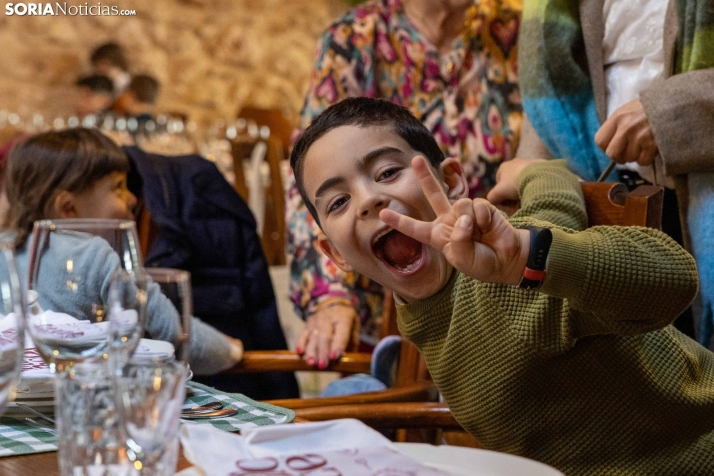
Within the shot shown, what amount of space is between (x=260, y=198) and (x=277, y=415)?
307 cm

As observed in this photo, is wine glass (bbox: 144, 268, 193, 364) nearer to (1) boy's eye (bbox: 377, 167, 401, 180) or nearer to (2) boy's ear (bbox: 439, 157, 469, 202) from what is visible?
(1) boy's eye (bbox: 377, 167, 401, 180)

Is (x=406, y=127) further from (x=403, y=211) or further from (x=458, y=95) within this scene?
(x=458, y=95)

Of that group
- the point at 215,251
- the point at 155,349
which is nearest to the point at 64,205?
the point at 215,251

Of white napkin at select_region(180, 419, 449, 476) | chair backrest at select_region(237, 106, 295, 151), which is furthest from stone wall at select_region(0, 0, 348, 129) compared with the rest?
white napkin at select_region(180, 419, 449, 476)

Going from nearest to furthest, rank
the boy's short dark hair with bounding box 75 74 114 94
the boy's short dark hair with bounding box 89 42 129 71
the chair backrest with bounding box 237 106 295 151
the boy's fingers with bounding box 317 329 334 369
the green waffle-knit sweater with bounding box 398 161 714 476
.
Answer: the green waffle-knit sweater with bounding box 398 161 714 476 < the boy's fingers with bounding box 317 329 334 369 < the chair backrest with bounding box 237 106 295 151 < the boy's short dark hair with bounding box 75 74 114 94 < the boy's short dark hair with bounding box 89 42 129 71

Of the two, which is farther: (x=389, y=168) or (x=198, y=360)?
(x=198, y=360)

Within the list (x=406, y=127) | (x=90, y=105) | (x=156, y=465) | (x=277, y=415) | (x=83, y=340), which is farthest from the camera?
(x=90, y=105)

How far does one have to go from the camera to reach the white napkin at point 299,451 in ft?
2.24

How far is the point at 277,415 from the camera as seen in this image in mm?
987

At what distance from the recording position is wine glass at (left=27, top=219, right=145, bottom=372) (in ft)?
2.64

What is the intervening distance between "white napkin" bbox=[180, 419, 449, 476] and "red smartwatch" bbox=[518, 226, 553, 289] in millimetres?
291

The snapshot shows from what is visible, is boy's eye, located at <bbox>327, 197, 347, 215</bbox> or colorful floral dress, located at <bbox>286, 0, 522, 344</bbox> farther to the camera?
colorful floral dress, located at <bbox>286, 0, 522, 344</bbox>

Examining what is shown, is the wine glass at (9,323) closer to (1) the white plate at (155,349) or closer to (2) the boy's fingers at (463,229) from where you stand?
(1) the white plate at (155,349)

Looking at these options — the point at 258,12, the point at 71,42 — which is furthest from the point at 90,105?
the point at 258,12
